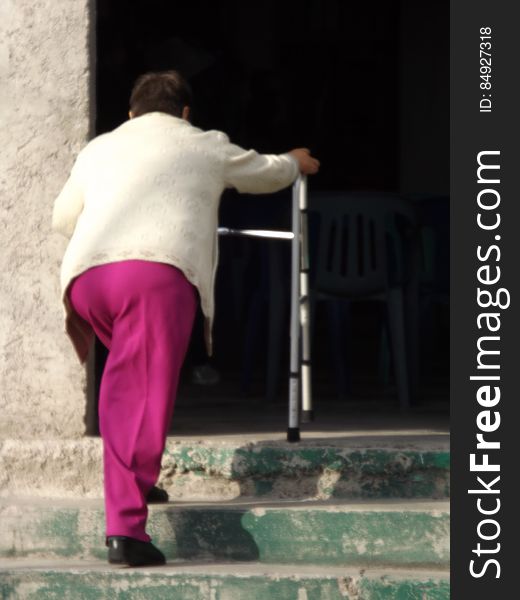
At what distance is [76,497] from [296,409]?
82cm

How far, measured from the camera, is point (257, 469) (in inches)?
203

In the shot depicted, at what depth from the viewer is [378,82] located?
484 inches

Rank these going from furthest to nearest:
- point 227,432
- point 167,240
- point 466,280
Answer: point 227,432
point 466,280
point 167,240

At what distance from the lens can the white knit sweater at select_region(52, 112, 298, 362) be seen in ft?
15.2

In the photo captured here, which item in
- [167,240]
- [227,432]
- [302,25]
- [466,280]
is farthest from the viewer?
[302,25]

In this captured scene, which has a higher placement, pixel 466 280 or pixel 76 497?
pixel 466 280

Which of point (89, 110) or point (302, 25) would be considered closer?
point (89, 110)

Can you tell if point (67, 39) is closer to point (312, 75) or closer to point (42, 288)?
point (42, 288)

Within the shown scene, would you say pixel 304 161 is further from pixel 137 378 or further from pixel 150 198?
pixel 137 378

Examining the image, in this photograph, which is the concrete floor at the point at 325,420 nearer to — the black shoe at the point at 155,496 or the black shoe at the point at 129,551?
the black shoe at the point at 155,496

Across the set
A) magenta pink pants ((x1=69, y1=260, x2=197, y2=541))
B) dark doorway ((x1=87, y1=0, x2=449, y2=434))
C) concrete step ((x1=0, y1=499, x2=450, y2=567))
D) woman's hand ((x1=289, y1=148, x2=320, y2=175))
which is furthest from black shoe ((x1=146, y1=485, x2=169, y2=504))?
dark doorway ((x1=87, y1=0, x2=449, y2=434))

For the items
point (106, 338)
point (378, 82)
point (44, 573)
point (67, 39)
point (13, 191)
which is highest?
point (378, 82)

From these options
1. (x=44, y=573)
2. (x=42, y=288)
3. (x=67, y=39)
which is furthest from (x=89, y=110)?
(x=44, y=573)

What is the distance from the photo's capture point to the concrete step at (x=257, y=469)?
16.8 feet
